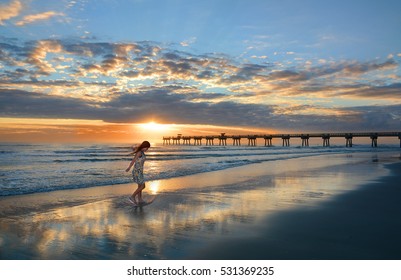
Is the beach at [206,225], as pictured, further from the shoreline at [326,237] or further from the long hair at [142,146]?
the long hair at [142,146]

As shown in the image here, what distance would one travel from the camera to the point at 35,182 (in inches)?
535

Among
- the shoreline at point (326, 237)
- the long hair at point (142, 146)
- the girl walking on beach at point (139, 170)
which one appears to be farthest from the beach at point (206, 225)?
the long hair at point (142, 146)

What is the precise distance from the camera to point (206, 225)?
6.62 metres

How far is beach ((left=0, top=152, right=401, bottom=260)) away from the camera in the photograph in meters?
5.02

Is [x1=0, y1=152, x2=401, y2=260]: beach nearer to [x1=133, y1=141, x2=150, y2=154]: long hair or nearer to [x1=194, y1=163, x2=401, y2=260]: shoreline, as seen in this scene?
[x1=194, y1=163, x2=401, y2=260]: shoreline

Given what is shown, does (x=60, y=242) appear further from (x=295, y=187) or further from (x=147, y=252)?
(x=295, y=187)

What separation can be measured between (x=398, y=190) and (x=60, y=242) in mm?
10608

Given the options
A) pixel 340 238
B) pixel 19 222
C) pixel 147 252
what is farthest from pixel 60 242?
pixel 340 238

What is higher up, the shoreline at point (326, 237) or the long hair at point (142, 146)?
the long hair at point (142, 146)

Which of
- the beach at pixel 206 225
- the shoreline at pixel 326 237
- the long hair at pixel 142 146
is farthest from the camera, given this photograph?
the long hair at pixel 142 146

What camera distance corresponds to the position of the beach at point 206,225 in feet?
16.5

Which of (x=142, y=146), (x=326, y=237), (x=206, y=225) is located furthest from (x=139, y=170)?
(x=326, y=237)

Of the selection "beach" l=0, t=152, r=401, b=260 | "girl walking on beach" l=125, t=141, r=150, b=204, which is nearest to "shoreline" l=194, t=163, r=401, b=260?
"beach" l=0, t=152, r=401, b=260

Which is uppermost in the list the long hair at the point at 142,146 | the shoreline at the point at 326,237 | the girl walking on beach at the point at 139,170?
the long hair at the point at 142,146
